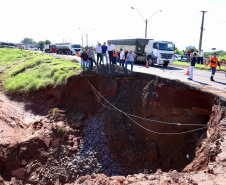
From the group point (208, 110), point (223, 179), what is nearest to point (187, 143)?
point (208, 110)

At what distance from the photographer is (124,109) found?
11500 mm

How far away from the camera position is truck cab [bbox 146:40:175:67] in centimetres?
2058

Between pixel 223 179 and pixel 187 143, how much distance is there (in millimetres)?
4557

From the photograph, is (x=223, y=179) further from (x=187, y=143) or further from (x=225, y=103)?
(x=187, y=143)

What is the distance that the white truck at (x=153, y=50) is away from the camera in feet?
67.7

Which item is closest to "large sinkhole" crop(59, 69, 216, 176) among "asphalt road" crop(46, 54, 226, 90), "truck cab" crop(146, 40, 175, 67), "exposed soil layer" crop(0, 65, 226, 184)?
"exposed soil layer" crop(0, 65, 226, 184)

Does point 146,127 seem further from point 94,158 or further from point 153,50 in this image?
point 153,50

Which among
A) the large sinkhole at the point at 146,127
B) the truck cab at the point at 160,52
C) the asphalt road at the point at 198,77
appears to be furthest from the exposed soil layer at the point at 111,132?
the truck cab at the point at 160,52

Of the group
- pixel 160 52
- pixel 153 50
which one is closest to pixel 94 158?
pixel 160 52

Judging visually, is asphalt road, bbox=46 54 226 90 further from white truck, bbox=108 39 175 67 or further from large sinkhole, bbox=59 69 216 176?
white truck, bbox=108 39 175 67

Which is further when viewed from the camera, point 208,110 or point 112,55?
point 112,55

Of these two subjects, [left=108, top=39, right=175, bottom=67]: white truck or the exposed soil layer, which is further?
[left=108, top=39, right=175, bottom=67]: white truck

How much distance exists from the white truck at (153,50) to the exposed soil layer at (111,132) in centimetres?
896

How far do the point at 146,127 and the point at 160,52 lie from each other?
12.1 m
